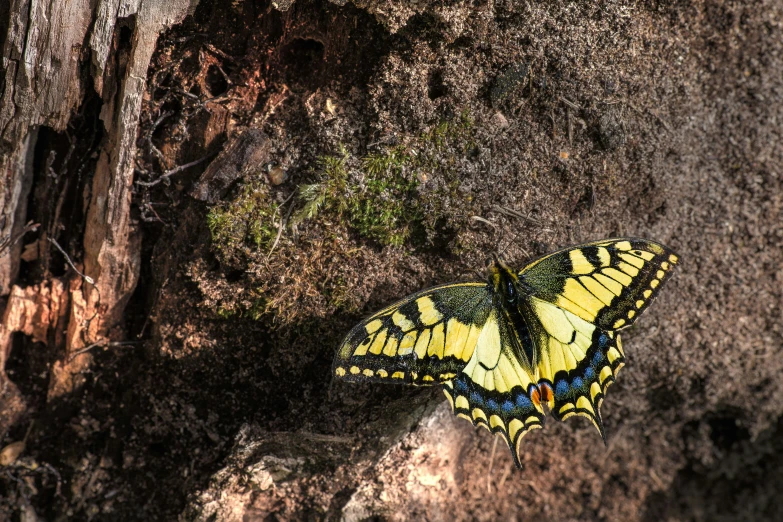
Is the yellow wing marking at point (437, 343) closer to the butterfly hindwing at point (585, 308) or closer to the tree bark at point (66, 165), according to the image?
the butterfly hindwing at point (585, 308)

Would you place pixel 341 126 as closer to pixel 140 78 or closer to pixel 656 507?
pixel 140 78

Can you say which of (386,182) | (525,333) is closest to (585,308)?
(525,333)

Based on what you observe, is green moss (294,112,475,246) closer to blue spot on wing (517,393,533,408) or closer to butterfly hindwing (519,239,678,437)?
butterfly hindwing (519,239,678,437)

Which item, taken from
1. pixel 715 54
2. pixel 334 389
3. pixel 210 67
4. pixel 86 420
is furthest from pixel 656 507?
pixel 210 67

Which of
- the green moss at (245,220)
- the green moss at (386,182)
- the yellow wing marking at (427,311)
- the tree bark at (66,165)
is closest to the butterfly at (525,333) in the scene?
the yellow wing marking at (427,311)

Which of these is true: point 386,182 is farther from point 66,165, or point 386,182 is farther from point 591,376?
point 66,165

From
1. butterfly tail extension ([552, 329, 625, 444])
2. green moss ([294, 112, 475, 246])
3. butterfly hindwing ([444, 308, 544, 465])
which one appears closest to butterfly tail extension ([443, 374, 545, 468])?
butterfly hindwing ([444, 308, 544, 465])
